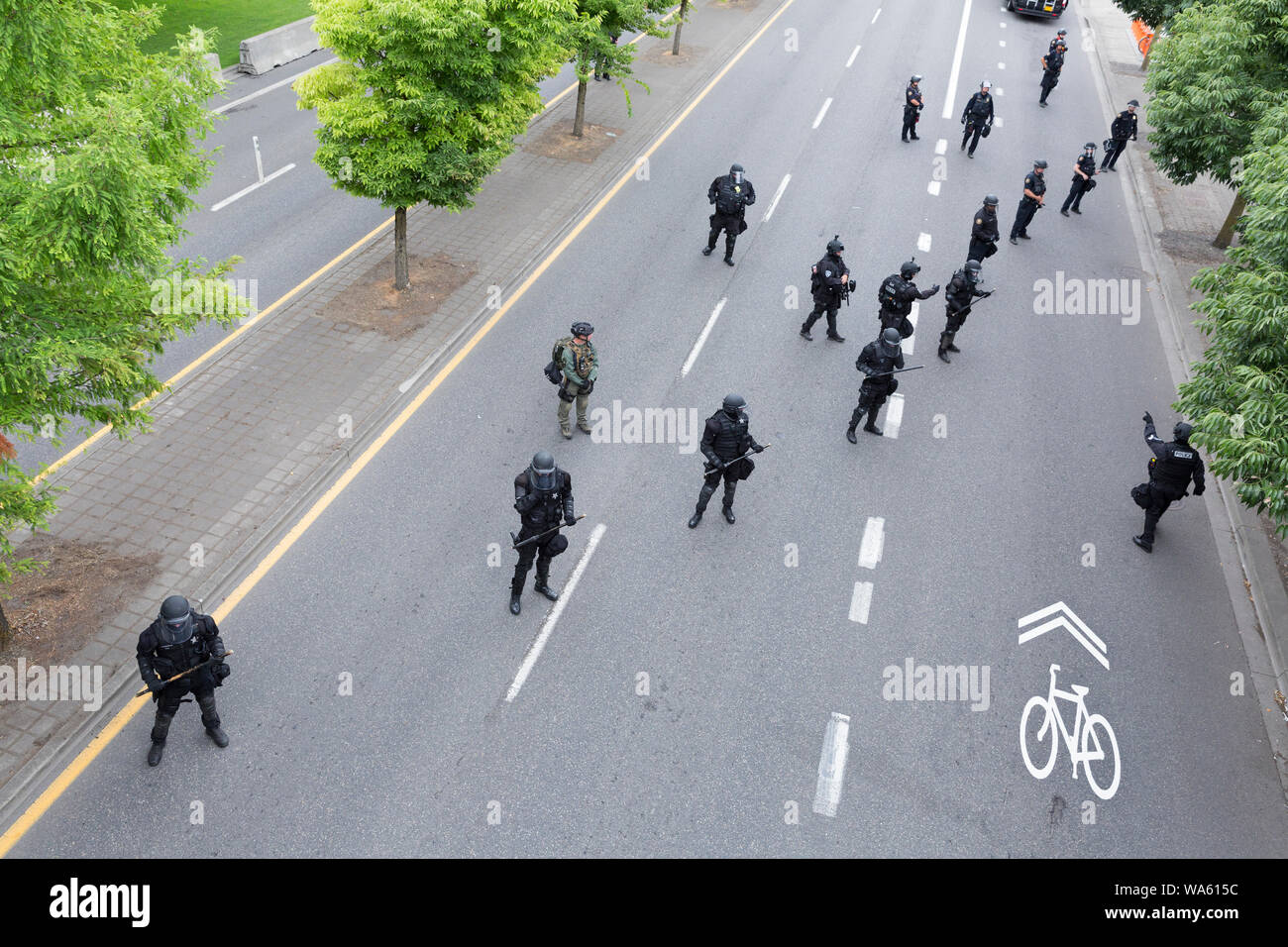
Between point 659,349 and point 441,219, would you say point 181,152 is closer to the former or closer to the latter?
point 659,349

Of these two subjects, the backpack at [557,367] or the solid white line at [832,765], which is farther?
the backpack at [557,367]

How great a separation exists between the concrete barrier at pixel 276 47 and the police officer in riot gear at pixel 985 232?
1681 cm

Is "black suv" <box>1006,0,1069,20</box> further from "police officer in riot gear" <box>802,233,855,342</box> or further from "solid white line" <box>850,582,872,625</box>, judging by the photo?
"solid white line" <box>850,582,872,625</box>

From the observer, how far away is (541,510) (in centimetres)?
916

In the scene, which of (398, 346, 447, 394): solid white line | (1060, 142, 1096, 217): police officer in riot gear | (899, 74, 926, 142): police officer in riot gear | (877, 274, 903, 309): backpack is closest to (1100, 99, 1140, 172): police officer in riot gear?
(1060, 142, 1096, 217): police officer in riot gear

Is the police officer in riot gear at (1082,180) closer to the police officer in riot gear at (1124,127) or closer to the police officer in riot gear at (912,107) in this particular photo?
the police officer in riot gear at (1124,127)

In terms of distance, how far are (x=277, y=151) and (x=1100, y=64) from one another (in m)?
27.8

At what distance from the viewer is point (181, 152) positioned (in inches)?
298

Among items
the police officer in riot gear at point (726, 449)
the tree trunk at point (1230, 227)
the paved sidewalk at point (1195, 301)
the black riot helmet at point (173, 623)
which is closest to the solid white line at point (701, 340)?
the police officer in riot gear at point (726, 449)

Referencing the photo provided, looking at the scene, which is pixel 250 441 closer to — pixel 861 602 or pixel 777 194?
pixel 861 602

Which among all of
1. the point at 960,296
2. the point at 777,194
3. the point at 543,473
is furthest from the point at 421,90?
the point at 777,194

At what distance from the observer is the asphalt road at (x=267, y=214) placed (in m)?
14.5

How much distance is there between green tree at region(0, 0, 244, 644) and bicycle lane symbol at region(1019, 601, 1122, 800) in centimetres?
865

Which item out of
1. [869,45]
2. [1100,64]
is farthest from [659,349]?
[1100,64]
